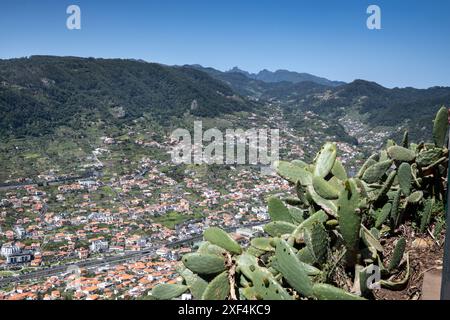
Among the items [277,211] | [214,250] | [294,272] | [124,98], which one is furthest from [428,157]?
[124,98]

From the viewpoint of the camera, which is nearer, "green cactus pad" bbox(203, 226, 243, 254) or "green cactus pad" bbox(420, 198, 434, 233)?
"green cactus pad" bbox(203, 226, 243, 254)

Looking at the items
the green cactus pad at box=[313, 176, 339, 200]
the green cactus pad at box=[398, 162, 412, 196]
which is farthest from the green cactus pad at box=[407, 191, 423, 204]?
the green cactus pad at box=[313, 176, 339, 200]

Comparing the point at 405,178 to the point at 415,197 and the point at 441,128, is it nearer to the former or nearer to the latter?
the point at 415,197

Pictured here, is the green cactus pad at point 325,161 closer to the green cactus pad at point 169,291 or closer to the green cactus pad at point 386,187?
the green cactus pad at point 386,187

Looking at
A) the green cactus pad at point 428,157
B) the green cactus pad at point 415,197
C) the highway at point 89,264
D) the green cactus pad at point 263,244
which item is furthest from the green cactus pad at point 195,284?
the highway at point 89,264

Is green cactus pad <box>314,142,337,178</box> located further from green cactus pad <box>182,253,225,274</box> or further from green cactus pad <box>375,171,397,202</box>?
green cactus pad <box>182,253,225,274</box>

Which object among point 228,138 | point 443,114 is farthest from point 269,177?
point 443,114
